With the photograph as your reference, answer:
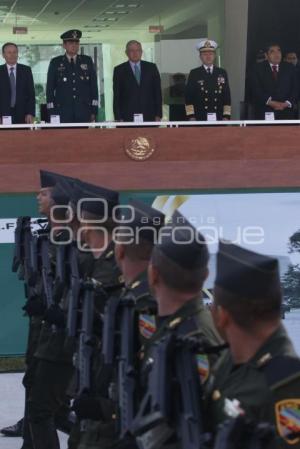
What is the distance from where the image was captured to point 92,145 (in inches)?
419

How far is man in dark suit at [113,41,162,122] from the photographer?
11.9 meters

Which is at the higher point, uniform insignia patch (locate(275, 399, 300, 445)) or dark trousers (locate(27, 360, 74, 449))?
uniform insignia patch (locate(275, 399, 300, 445))

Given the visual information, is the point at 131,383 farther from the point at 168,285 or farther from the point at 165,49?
the point at 165,49

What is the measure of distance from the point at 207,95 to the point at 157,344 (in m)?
8.78

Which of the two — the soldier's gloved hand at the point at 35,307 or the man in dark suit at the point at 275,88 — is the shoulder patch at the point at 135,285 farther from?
the man in dark suit at the point at 275,88

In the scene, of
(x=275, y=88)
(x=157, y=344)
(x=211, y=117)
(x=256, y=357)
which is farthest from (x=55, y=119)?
(x=256, y=357)

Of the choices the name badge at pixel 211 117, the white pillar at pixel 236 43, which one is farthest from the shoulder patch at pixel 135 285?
the white pillar at pixel 236 43

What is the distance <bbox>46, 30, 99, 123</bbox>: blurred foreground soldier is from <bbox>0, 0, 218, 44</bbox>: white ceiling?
9.83 feet

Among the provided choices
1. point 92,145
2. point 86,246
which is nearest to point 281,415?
point 86,246

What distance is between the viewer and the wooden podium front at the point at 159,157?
10469 mm

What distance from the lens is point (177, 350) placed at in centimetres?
310

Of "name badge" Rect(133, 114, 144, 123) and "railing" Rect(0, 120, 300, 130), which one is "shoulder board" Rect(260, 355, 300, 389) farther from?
"name badge" Rect(133, 114, 144, 123)

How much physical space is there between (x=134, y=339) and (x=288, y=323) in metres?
5.75

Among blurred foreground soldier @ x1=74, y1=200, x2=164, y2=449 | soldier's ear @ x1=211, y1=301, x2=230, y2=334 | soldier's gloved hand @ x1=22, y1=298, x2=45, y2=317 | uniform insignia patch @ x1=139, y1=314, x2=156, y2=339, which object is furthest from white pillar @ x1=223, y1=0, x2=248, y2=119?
soldier's ear @ x1=211, y1=301, x2=230, y2=334
